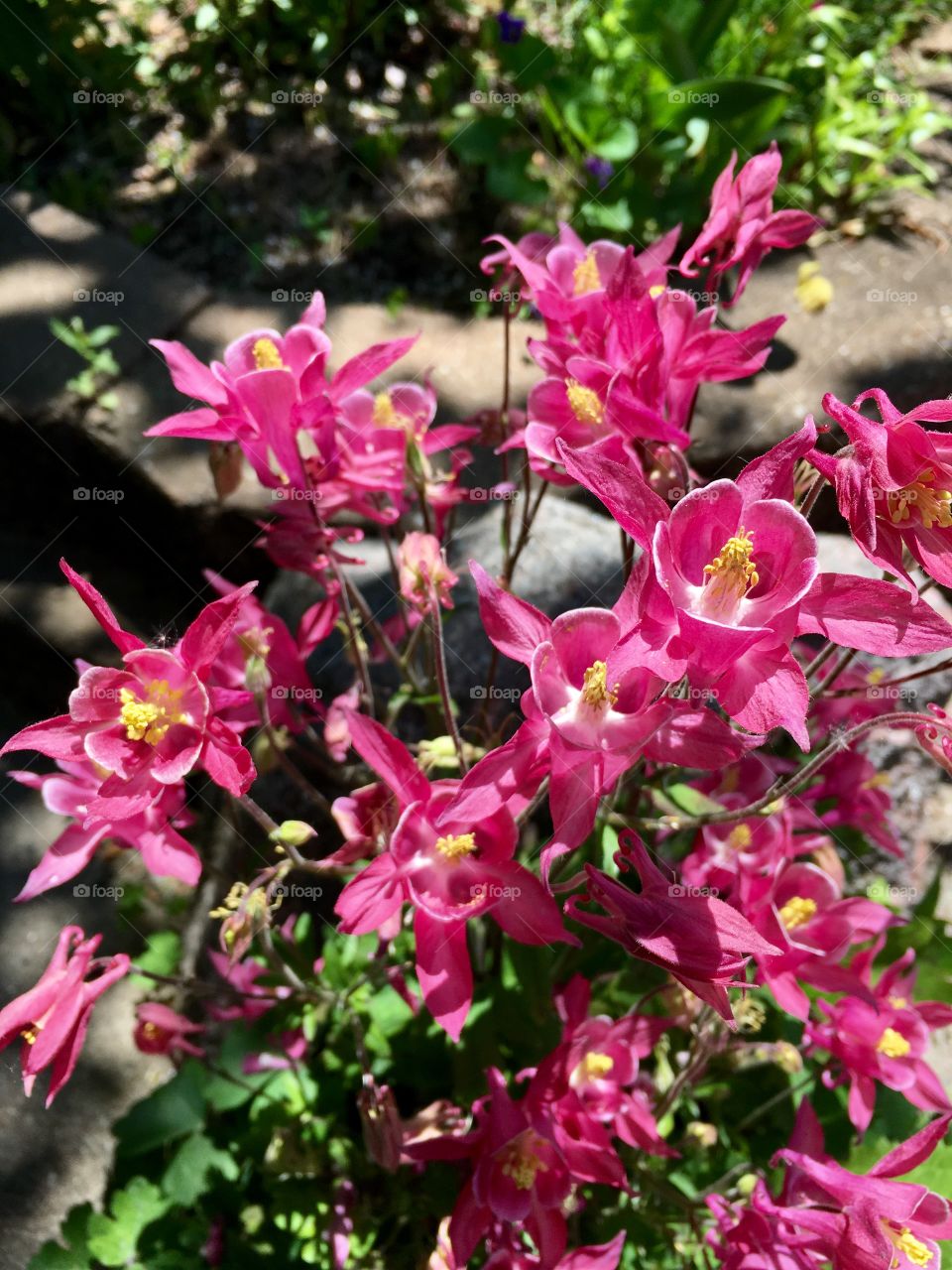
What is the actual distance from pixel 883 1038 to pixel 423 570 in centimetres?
94

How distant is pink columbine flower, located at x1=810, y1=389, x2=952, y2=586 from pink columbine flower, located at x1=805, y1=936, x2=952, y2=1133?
2.24ft

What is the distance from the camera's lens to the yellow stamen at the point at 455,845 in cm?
118

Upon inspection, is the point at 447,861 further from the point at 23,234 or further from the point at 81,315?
the point at 23,234

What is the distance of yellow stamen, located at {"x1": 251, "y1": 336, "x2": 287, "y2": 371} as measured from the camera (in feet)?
4.50

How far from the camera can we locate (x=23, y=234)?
10.5 feet

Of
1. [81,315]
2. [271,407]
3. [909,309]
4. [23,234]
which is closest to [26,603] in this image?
[81,315]
